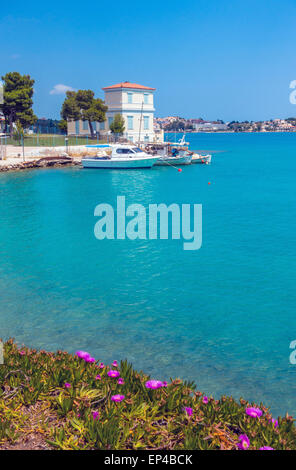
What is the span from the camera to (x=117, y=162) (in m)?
60.8

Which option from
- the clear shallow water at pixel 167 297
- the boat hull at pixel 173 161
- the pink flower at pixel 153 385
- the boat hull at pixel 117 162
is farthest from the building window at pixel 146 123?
the pink flower at pixel 153 385

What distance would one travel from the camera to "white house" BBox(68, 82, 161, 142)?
82750mm

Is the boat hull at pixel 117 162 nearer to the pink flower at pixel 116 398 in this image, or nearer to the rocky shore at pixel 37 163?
the rocky shore at pixel 37 163

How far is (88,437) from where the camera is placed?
4.98 metres

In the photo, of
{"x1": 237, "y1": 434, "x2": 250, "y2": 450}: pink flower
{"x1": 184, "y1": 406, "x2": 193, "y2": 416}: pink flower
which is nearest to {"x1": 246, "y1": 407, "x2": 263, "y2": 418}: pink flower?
{"x1": 237, "y1": 434, "x2": 250, "y2": 450}: pink flower

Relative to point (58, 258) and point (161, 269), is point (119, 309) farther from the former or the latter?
point (58, 258)

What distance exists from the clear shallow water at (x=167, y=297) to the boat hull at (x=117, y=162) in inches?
1149

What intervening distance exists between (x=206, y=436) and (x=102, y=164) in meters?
57.8

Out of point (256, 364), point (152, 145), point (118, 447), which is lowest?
point (256, 364)

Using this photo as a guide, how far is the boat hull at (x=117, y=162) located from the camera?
60.6 m

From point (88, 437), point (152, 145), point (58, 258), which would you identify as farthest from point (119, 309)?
point (152, 145)

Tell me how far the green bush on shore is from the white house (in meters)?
76.8

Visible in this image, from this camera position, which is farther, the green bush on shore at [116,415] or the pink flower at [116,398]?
the pink flower at [116,398]

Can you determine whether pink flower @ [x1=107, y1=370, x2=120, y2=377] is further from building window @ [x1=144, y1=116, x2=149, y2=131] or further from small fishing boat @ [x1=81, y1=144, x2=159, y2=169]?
building window @ [x1=144, y1=116, x2=149, y2=131]
